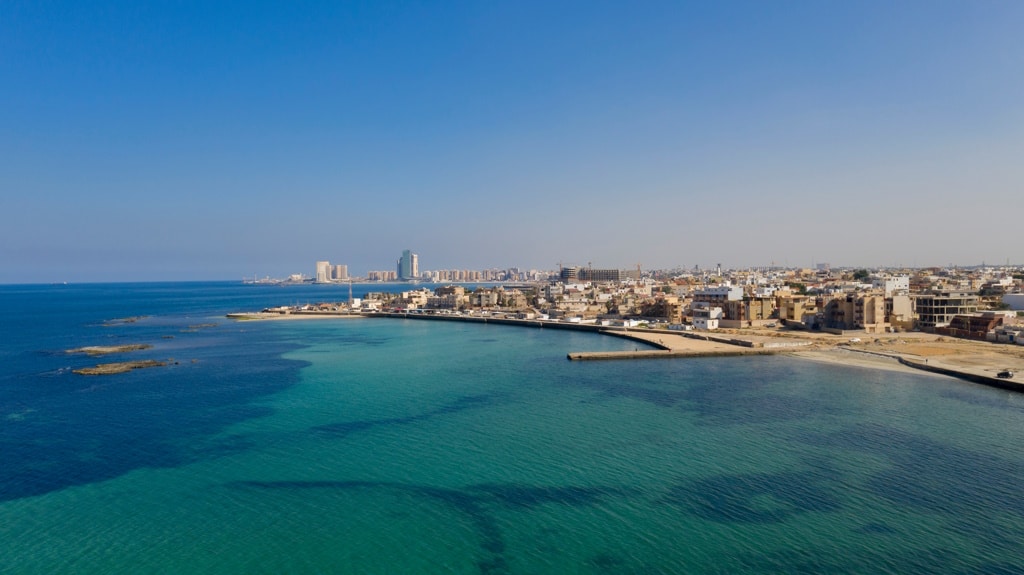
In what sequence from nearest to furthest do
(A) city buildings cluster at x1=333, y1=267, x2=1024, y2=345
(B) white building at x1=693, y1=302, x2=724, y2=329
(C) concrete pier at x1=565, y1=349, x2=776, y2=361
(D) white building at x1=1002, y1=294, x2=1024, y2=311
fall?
(C) concrete pier at x1=565, y1=349, x2=776, y2=361, (A) city buildings cluster at x1=333, y1=267, x2=1024, y2=345, (B) white building at x1=693, y1=302, x2=724, y2=329, (D) white building at x1=1002, y1=294, x2=1024, y2=311

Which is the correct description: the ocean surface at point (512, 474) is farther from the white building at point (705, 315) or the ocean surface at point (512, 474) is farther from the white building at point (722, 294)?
the white building at point (722, 294)

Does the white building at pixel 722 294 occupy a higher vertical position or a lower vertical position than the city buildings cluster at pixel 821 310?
higher

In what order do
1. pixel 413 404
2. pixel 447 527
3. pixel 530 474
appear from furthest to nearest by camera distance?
1. pixel 413 404
2. pixel 530 474
3. pixel 447 527

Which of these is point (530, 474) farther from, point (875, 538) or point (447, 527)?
point (875, 538)

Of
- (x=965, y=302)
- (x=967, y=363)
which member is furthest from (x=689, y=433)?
(x=965, y=302)

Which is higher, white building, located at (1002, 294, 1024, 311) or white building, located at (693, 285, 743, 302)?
white building, located at (693, 285, 743, 302)

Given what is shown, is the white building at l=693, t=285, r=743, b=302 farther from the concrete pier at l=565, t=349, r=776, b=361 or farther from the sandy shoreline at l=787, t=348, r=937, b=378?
the concrete pier at l=565, t=349, r=776, b=361

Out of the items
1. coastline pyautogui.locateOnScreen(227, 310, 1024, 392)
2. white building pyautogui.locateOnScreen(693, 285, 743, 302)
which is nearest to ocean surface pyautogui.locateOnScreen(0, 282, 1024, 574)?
coastline pyautogui.locateOnScreen(227, 310, 1024, 392)

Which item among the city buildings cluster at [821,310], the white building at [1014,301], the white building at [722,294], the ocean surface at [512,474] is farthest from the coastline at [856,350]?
the white building at [1014,301]
